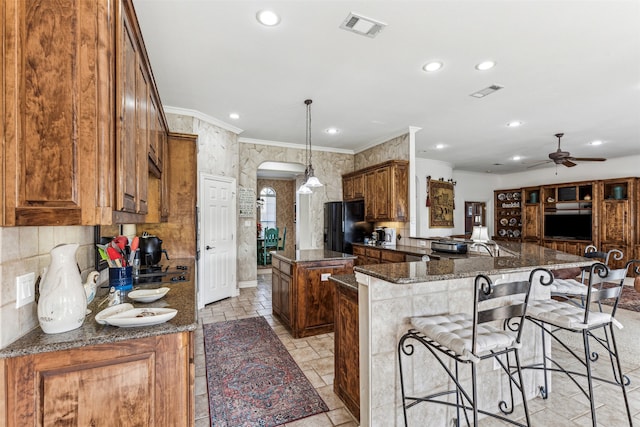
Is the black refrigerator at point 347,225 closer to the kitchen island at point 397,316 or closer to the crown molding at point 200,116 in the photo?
the crown molding at point 200,116

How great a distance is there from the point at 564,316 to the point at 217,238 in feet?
14.1

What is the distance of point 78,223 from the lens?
3.48 feet

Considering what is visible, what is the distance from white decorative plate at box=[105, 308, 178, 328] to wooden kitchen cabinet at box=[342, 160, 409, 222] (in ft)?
13.5

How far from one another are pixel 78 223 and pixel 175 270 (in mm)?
1710

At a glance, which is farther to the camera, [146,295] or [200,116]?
[200,116]

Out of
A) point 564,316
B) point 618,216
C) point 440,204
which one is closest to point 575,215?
point 618,216

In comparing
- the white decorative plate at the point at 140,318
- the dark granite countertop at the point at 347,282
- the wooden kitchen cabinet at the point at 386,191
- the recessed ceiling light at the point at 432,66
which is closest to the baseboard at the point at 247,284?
the wooden kitchen cabinet at the point at 386,191

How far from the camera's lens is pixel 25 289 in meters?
1.17

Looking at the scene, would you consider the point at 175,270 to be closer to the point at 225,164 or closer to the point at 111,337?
the point at 111,337

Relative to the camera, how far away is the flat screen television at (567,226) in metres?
7.32

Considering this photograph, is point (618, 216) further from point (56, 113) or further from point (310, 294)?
point (56, 113)

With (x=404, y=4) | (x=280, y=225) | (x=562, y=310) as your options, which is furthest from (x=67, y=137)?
(x=280, y=225)

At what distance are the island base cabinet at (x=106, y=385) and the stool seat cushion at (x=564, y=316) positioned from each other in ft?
6.19

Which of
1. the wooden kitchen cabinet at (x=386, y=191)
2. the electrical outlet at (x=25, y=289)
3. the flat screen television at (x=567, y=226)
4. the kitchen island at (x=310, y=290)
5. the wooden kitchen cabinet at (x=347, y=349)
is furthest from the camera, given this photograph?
the flat screen television at (x=567, y=226)
